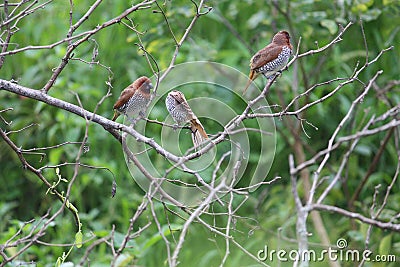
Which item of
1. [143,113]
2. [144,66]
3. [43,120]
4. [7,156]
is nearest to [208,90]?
[144,66]

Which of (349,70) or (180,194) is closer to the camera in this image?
(180,194)

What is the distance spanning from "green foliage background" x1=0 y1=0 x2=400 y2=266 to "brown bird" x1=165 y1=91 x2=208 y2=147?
→ 1.47m

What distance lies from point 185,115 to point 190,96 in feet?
7.55

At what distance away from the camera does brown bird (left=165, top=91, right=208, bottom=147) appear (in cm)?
263

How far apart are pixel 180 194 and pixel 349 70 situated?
8.01ft

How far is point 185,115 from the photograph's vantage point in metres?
2.71

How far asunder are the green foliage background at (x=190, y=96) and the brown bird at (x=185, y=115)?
57.8 inches

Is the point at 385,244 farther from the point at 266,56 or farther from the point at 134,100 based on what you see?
the point at 134,100

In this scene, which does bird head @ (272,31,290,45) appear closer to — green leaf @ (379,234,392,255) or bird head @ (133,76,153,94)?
bird head @ (133,76,153,94)

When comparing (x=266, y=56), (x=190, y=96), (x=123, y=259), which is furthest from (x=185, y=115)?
(x=190, y=96)

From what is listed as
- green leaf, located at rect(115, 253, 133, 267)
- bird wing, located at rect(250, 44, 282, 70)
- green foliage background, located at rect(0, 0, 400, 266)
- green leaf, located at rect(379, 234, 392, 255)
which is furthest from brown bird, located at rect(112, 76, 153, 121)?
green leaf, located at rect(379, 234, 392, 255)

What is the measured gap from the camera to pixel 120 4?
5258mm

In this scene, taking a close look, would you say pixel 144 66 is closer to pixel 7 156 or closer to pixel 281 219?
pixel 7 156

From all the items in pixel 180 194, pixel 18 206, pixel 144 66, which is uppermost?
pixel 144 66
